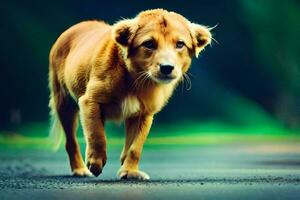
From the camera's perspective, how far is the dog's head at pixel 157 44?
8789 millimetres

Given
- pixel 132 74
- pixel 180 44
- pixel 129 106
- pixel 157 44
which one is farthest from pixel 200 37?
pixel 129 106

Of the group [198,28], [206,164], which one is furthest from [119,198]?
[206,164]

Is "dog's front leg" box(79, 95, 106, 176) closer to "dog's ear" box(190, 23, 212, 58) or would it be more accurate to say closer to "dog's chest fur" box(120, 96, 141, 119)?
"dog's chest fur" box(120, 96, 141, 119)

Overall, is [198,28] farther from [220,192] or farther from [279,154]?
[279,154]

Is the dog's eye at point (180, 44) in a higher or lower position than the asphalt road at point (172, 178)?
higher

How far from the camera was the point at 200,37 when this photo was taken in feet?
30.9

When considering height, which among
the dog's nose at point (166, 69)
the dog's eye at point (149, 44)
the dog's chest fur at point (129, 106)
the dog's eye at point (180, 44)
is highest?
the dog's eye at point (180, 44)

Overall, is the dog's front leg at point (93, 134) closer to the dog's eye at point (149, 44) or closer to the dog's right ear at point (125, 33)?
the dog's right ear at point (125, 33)

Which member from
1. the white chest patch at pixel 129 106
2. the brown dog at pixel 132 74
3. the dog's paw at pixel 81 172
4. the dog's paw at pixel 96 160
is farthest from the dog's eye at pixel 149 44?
the dog's paw at pixel 81 172

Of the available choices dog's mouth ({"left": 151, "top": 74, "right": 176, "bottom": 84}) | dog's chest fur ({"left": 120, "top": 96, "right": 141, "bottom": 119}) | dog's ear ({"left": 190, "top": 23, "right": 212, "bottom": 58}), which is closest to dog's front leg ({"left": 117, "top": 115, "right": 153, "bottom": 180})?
dog's chest fur ({"left": 120, "top": 96, "right": 141, "bottom": 119})

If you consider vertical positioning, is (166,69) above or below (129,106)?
above

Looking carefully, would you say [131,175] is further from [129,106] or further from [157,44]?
[157,44]

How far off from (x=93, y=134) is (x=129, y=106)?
0.46m

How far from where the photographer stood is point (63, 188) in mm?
8562
